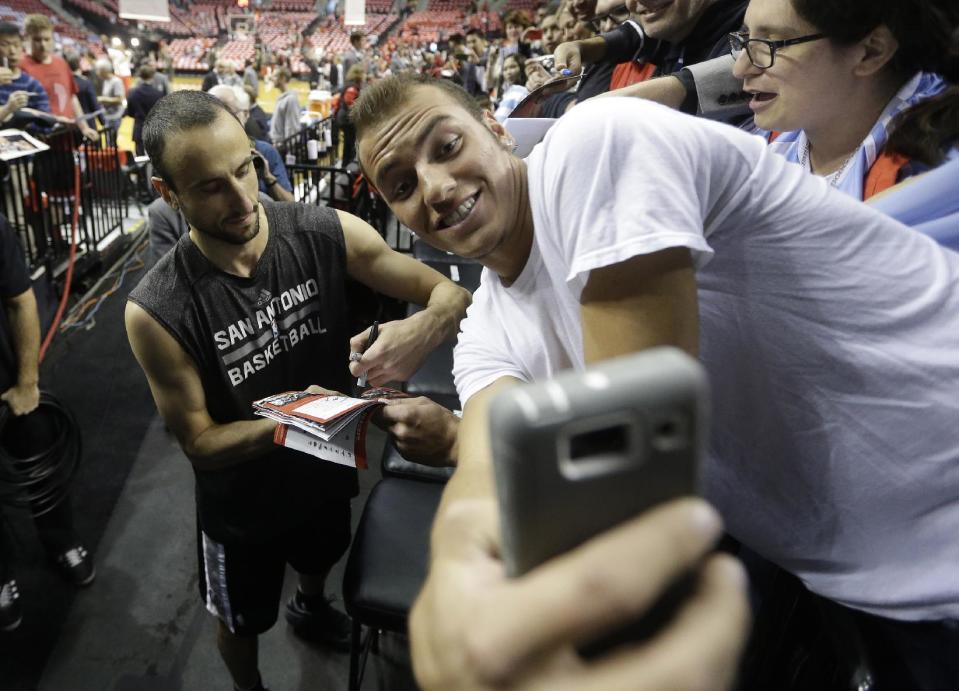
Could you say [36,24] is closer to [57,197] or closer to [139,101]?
[139,101]

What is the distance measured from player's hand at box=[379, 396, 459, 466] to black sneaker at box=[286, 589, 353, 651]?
1.18 metres

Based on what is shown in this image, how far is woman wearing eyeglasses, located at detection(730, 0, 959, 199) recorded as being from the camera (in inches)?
45.5

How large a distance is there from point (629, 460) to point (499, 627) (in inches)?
4.1

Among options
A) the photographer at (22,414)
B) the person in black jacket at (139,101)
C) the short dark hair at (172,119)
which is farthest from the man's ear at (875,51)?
the person in black jacket at (139,101)

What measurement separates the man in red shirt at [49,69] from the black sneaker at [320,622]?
18.9ft

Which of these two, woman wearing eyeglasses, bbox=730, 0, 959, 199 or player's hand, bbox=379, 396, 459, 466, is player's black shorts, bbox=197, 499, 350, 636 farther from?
woman wearing eyeglasses, bbox=730, 0, 959, 199

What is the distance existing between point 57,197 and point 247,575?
423 cm

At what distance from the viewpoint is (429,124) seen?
1.20 metres

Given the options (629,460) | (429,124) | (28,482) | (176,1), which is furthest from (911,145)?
(176,1)

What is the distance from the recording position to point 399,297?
6.81 ft

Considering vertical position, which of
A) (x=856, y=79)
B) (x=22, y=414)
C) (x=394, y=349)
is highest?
(x=856, y=79)

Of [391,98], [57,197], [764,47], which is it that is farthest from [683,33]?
[57,197]

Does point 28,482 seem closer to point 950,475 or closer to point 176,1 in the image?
point 950,475

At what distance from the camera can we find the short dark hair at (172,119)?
A: 1568mm
